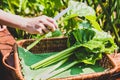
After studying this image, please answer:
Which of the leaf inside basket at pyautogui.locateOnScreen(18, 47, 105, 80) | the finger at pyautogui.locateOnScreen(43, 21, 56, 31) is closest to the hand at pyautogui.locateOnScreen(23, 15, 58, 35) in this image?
the finger at pyautogui.locateOnScreen(43, 21, 56, 31)

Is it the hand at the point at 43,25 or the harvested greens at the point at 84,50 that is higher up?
the hand at the point at 43,25

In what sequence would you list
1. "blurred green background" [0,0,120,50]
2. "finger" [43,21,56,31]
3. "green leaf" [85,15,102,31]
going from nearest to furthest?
"finger" [43,21,56,31]
"green leaf" [85,15,102,31]
"blurred green background" [0,0,120,50]

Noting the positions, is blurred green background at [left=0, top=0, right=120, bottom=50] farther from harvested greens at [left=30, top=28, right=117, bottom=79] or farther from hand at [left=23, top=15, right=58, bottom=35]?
hand at [left=23, top=15, right=58, bottom=35]

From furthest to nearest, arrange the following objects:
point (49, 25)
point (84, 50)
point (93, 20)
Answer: point (93, 20)
point (84, 50)
point (49, 25)

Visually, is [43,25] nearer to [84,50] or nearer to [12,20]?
[12,20]

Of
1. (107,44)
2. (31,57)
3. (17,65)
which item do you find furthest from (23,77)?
(107,44)

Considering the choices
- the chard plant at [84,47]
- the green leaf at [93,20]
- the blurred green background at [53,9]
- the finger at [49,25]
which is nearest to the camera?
the finger at [49,25]

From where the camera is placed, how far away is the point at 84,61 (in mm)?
1453

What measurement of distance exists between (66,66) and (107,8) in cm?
75

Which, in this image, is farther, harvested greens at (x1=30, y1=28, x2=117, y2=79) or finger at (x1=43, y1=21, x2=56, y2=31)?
harvested greens at (x1=30, y1=28, x2=117, y2=79)

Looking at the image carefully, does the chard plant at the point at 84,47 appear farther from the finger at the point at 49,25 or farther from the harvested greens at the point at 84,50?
the finger at the point at 49,25

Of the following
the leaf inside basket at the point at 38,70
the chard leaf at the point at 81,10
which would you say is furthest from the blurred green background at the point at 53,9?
the leaf inside basket at the point at 38,70

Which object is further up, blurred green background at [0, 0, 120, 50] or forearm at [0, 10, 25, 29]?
forearm at [0, 10, 25, 29]

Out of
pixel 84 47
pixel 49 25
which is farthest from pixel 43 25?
pixel 84 47
